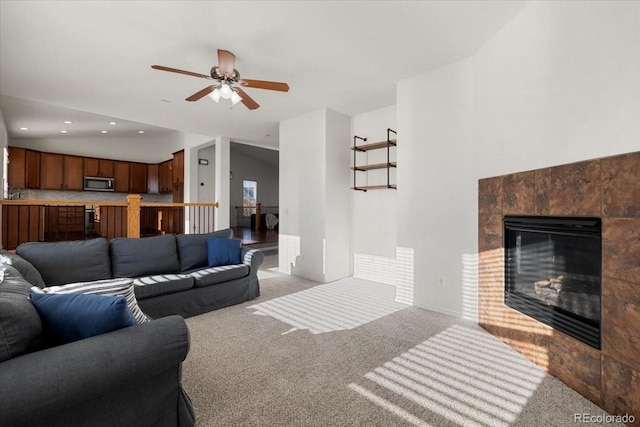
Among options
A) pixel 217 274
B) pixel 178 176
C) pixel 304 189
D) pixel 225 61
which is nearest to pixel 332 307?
pixel 217 274

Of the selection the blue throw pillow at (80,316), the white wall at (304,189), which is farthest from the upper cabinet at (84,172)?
the blue throw pillow at (80,316)

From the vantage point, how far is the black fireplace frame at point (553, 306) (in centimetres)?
179

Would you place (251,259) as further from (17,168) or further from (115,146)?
(115,146)

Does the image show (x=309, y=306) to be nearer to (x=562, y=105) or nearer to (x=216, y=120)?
(x=562, y=105)

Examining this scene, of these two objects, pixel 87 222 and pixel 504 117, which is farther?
pixel 87 222

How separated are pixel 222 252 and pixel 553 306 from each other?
3.38 meters

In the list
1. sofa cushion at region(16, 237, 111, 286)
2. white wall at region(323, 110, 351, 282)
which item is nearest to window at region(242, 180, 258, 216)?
white wall at region(323, 110, 351, 282)

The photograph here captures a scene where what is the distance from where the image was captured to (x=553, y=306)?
2.14 m

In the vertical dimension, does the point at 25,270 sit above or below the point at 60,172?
below

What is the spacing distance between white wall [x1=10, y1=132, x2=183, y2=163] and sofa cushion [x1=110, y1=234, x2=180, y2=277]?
533 centimetres

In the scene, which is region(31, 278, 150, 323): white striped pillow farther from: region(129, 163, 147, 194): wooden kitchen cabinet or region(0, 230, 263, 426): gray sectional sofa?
region(129, 163, 147, 194): wooden kitchen cabinet

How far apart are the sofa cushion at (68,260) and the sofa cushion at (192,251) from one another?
2.48 feet

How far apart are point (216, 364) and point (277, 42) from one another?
2860mm

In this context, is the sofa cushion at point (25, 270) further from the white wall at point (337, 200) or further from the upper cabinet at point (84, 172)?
the upper cabinet at point (84, 172)
